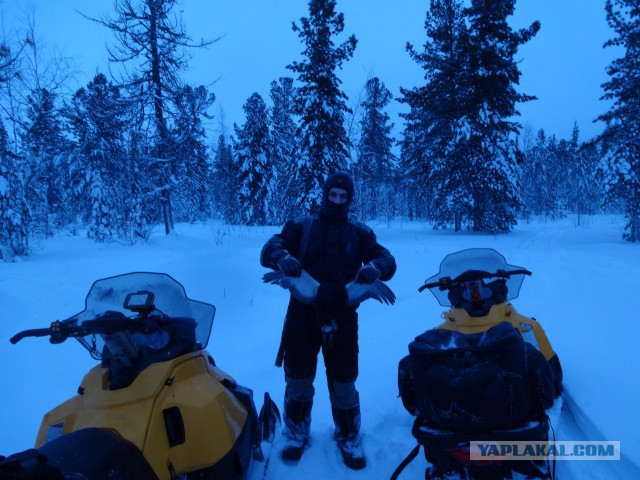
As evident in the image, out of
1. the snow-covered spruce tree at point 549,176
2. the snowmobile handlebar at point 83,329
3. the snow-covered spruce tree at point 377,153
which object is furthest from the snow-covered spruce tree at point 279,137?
the snow-covered spruce tree at point 549,176

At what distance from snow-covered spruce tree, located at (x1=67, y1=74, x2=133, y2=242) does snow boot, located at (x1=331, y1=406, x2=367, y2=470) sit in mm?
12340

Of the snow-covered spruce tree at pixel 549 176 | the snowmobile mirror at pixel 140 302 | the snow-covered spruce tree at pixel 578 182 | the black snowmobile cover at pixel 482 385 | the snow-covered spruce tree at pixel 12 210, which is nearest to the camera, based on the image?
the black snowmobile cover at pixel 482 385

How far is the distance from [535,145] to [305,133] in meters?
45.2

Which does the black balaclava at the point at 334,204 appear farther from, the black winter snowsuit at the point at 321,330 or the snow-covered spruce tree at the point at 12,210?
the snow-covered spruce tree at the point at 12,210

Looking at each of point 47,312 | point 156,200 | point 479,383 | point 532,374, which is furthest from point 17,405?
point 156,200

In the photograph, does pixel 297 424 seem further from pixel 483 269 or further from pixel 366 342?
pixel 366 342

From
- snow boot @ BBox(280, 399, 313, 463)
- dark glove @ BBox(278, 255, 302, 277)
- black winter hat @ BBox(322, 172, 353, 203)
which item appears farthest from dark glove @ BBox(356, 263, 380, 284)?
snow boot @ BBox(280, 399, 313, 463)

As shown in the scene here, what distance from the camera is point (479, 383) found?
162 centimetres

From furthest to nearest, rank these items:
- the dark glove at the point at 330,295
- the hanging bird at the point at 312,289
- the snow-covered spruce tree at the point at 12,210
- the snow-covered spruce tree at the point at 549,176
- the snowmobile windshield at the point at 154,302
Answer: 1. the snow-covered spruce tree at the point at 549,176
2. the snow-covered spruce tree at the point at 12,210
3. the hanging bird at the point at 312,289
4. the dark glove at the point at 330,295
5. the snowmobile windshield at the point at 154,302

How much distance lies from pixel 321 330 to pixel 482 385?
53.9 inches

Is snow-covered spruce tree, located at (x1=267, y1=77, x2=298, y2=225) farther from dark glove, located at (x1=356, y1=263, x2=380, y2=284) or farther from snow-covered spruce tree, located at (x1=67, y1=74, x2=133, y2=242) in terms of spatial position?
dark glove, located at (x1=356, y1=263, x2=380, y2=284)

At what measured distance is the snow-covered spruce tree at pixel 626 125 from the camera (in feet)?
42.9

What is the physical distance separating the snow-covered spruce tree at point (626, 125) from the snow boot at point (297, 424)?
1540 cm

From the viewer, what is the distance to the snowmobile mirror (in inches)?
79.0
